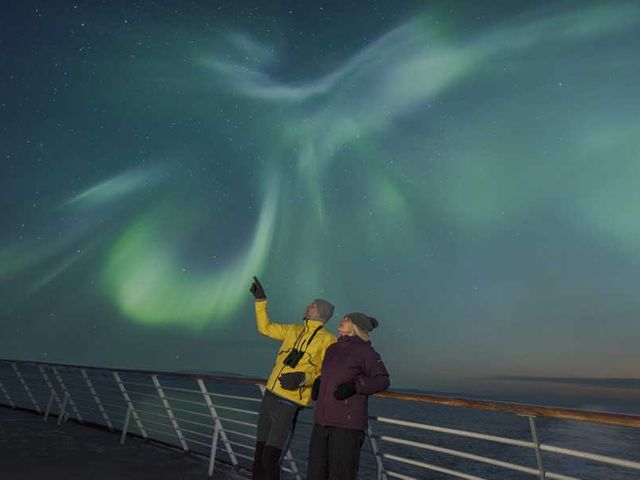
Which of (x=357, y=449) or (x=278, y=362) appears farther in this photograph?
(x=278, y=362)

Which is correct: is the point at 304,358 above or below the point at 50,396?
above

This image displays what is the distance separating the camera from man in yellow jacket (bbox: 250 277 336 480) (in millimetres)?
3557

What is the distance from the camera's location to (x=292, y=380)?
3.51m

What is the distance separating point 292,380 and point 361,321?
63 cm

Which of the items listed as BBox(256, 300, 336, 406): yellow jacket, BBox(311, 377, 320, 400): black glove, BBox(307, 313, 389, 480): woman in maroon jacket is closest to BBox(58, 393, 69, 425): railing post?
BBox(256, 300, 336, 406): yellow jacket

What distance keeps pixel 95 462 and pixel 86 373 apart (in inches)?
99.8

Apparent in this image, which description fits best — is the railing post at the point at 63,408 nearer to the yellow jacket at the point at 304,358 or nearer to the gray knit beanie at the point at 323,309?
the yellow jacket at the point at 304,358

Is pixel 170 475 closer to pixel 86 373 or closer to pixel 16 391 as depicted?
pixel 86 373

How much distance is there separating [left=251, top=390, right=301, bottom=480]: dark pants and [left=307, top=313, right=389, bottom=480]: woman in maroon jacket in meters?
0.37

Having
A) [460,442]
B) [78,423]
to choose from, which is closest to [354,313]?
[78,423]

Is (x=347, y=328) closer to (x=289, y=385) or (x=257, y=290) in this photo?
(x=289, y=385)

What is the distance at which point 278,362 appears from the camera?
371 cm

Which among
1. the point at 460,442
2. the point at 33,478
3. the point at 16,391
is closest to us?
the point at 33,478

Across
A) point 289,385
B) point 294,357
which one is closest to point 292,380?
point 289,385
